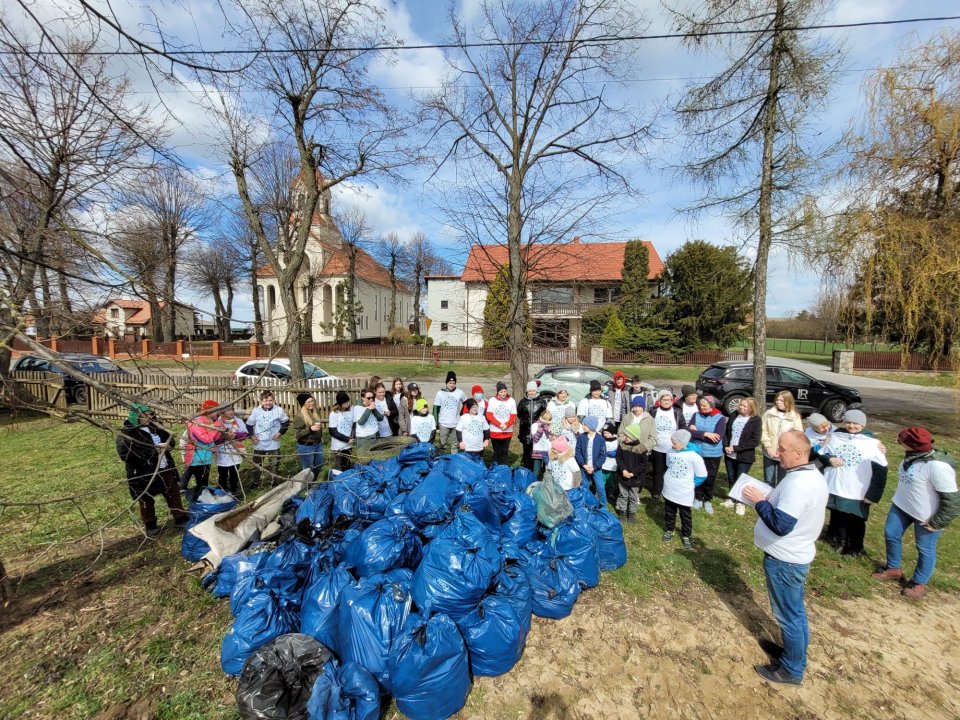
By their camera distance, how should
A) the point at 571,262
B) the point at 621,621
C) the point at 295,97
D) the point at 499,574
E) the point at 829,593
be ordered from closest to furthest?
1. the point at 499,574
2. the point at 621,621
3. the point at 829,593
4. the point at 295,97
5. the point at 571,262

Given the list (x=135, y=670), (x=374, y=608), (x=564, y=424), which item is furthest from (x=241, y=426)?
(x=564, y=424)

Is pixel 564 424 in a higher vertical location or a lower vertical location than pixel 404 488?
higher

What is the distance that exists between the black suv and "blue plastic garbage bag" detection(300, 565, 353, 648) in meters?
11.4

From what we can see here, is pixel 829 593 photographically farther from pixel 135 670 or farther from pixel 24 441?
pixel 24 441

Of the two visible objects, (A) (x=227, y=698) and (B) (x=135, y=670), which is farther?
(B) (x=135, y=670)

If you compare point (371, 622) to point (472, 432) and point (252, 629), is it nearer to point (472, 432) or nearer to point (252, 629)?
point (252, 629)

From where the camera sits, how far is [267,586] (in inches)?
127

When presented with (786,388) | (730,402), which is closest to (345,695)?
(730,402)

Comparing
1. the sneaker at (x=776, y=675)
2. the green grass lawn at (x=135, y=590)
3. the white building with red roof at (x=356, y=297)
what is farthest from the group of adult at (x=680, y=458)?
the white building with red roof at (x=356, y=297)

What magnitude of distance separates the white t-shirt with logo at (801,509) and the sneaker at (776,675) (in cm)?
84

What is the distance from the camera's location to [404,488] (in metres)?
4.78

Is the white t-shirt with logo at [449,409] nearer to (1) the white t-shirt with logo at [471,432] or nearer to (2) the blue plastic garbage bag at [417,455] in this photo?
(1) the white t-shirt with logo at [471,432]

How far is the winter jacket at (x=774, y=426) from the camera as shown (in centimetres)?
537

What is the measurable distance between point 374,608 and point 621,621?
2.06 m
